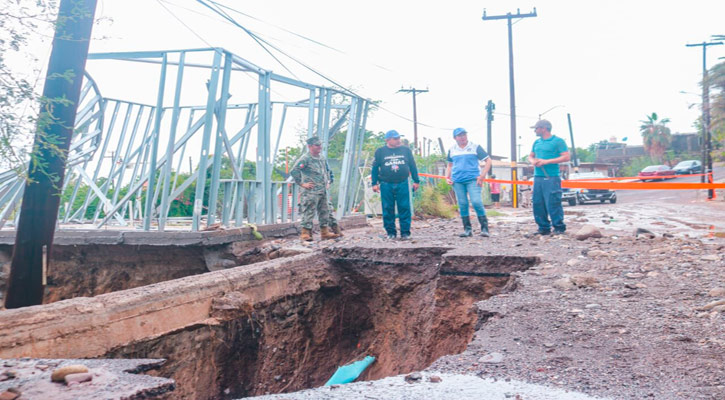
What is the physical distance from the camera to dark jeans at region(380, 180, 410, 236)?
7.42 m

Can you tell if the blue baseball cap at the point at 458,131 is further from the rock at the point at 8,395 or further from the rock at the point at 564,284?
the rock at the point at 8,395

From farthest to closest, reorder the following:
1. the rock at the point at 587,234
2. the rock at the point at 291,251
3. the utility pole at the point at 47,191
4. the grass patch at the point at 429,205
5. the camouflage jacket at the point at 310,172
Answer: the grass patch at the point at 429,205 → the camouflage jacket at the point at 310,172 → the rock at the point at 587,234 → the rock at the point at 291,251 → the utility pole at the point at 47,191

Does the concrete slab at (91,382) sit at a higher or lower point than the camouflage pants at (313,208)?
lower

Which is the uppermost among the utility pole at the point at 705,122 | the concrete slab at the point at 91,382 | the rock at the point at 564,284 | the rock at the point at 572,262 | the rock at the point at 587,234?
the utility pole at the point at 705,122

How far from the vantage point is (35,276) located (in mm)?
4793

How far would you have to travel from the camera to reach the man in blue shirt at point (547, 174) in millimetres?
6930

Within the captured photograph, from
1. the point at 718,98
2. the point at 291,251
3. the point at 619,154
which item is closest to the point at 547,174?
the point at 291,251

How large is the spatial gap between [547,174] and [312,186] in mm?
2996

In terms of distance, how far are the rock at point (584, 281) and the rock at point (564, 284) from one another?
0.14 feet

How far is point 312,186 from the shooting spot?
7.61 metres

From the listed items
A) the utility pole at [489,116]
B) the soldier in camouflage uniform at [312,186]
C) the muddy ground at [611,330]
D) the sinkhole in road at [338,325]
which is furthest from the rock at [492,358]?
the utility pole at [489,116]

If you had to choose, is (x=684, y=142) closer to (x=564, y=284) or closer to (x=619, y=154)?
(x=619, y=154)

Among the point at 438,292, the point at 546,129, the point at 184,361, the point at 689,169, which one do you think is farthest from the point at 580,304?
the point at 689,169

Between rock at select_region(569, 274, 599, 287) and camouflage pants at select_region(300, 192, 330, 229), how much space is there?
13.7 ft
